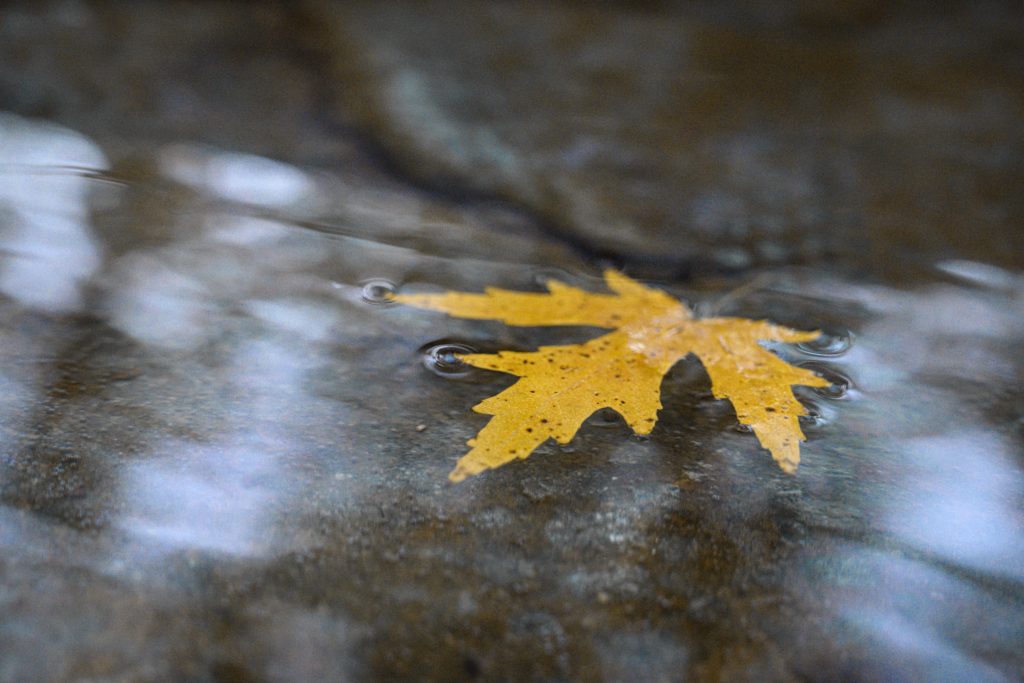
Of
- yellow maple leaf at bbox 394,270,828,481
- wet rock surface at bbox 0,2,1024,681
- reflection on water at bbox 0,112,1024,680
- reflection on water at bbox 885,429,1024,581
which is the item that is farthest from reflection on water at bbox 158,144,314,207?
reflection on water at bbox 885,429,1024,581

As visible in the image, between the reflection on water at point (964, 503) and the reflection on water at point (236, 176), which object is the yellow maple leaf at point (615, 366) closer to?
the reflection on water at point (964, 503)

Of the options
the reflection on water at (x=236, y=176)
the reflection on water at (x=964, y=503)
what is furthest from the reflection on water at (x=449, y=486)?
the reflection on water at (x=236, y=176)

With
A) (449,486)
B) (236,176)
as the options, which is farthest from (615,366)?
(236,176)

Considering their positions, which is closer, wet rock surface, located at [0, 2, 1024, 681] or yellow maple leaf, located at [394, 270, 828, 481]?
wet rock surface, located at [0, 2, 1024, 681]

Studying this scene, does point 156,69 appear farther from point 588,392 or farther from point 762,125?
point 588,392

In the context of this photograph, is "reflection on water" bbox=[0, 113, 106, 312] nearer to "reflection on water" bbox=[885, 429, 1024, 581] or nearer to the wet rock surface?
the wet rock surface

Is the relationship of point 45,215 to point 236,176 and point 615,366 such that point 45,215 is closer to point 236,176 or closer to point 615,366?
point 236,176

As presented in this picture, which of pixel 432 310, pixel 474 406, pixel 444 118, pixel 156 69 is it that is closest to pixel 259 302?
pixel 432 310
